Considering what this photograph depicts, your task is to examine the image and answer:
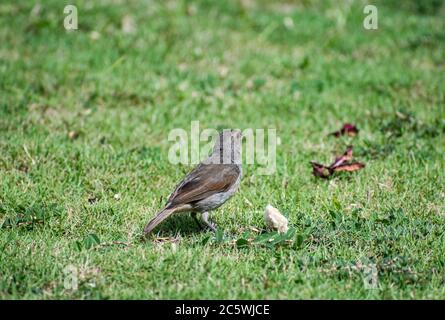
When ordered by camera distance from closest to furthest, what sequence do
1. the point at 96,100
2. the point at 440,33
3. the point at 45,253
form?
1. the point at 45,253
2. the point at 96,100
3. the point at 440,33

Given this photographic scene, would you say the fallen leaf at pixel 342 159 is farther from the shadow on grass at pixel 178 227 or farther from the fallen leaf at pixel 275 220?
the shadow on grass at pixel 178 227

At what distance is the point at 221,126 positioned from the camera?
8.51 meters

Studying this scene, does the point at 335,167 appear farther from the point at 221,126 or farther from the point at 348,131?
the point at 221,126

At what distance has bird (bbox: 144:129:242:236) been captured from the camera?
5695 mm

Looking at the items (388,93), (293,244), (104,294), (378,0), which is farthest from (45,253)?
(378,0)

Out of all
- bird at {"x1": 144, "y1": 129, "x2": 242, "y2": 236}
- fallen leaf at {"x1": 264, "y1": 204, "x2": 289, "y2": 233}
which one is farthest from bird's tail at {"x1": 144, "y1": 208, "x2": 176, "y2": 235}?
fallen leaf at {"x1": 264, "y1": 204, "x2": 289, "y2": 233}

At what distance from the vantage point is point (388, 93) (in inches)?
379

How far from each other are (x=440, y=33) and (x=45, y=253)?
8693mm

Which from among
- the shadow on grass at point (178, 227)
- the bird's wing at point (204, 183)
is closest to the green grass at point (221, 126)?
the shadow on grass at point (178, 227)

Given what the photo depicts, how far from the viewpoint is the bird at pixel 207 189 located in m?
5.70

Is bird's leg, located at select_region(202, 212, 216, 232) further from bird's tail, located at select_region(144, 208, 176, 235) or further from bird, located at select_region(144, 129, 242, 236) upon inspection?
bird's tail, located at select_region(144, 208, 176, 235)

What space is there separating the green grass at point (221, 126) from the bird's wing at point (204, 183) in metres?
0.34
